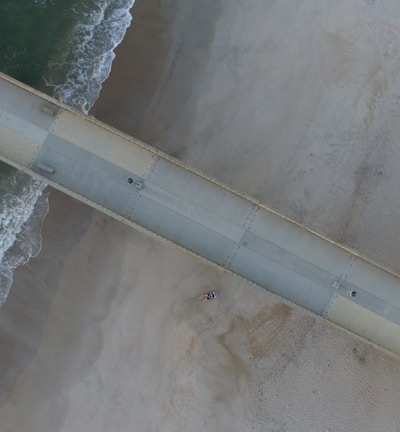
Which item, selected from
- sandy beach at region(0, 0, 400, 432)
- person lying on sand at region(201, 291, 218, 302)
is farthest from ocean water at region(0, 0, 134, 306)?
person lying on sand at region(201, 291, 218, 302)

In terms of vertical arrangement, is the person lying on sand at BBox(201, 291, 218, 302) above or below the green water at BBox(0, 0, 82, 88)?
below

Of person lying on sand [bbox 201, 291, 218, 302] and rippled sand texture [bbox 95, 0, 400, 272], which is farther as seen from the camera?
rippled sand texture [bbox 95, 0, 400, 272]

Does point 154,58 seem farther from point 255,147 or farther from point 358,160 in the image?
point 358,160

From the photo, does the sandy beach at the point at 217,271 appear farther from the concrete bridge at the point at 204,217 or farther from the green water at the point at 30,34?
the concrete bridge at the point at 204,217

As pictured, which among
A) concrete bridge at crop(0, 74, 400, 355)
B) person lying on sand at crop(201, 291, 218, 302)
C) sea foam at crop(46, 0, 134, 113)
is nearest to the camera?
concrete bridge at crop(0, 74, 400, 355)

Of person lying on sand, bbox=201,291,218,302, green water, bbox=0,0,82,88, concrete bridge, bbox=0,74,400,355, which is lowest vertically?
person lying on sand, bbox=201,291,218,302

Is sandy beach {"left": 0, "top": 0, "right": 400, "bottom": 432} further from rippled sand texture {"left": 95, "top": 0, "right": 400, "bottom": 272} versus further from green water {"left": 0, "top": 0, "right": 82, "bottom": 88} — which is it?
green water {"left": 0, "top": 0, "right": 82, "bottom": 88}

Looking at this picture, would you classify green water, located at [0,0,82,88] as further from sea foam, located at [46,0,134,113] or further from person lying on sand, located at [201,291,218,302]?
person lying on sand, located at [201,291,218,302]

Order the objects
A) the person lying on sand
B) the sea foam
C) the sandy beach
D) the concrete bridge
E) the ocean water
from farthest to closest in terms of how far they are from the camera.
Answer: the sea foam → the ocean water → the person lying on sand → the sandy beach → the concrete bridge
